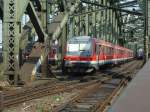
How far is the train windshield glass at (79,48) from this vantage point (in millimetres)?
31859

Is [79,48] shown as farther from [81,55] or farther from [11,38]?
[11,38]

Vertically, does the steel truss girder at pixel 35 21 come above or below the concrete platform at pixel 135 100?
above

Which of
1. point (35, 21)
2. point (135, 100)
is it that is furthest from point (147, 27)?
point (135, 100)

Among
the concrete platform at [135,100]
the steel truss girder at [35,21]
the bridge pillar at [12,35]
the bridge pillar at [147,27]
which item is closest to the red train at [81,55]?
the bridge pillar at [147,27]

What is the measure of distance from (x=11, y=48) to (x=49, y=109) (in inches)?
320

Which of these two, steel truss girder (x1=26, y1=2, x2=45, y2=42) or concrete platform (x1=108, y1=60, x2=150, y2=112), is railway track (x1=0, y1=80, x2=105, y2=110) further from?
steel truss girder (x1=26, y1=2, x2=45, y2=42)

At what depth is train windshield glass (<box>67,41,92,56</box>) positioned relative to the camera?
105 feet

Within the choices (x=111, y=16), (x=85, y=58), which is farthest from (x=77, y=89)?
(x=111, y=16)

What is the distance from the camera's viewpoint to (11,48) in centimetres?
2155

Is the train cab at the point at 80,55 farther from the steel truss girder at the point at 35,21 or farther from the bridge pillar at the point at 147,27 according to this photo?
the steel truss girder at the point at 35,21

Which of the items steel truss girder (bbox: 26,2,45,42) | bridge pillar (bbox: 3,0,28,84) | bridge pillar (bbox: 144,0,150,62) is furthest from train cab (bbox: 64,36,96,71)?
bridge pillar (bbox: 3,0,28,84)

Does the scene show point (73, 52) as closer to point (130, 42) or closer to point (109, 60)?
point (109, 60)

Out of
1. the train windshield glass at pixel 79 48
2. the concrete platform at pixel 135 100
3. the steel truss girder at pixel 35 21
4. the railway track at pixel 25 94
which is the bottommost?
the railway track at pixel 25 94

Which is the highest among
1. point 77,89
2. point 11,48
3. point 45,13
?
point 45,13
